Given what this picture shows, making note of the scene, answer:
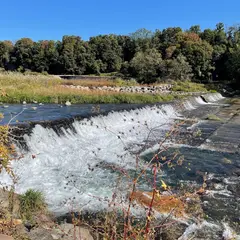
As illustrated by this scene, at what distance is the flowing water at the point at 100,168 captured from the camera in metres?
5.08

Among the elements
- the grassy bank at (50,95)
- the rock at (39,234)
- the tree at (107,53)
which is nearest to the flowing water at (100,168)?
the rock at (39,234)

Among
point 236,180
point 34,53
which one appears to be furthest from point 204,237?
point 34,53

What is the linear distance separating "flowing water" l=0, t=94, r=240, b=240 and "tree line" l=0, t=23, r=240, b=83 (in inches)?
1043

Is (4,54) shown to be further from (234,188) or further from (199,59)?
(234,188)

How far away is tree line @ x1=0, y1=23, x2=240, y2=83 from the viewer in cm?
3706

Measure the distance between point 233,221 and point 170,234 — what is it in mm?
1267

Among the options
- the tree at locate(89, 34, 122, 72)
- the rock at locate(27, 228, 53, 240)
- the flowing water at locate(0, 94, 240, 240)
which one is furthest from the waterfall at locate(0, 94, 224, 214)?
the tree at locate(89, 34, 122, 72)

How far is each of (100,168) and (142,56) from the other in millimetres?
32757

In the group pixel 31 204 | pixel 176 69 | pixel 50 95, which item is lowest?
pixel 31 204

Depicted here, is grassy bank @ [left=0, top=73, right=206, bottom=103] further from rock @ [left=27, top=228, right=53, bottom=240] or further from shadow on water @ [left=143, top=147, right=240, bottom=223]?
rock @ [left=27, top=228, right=53, bottom=240]

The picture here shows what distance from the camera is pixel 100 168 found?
7.36 m

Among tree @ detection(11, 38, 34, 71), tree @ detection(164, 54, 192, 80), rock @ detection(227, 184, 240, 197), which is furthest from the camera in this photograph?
tree @ detection(11, 38, 34, 71)

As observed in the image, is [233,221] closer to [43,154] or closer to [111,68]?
[43,154]

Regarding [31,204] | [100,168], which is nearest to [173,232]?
[31,204]
